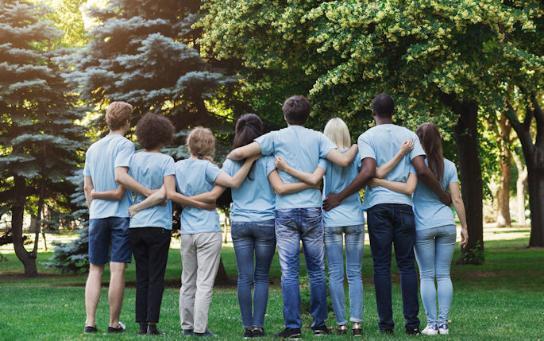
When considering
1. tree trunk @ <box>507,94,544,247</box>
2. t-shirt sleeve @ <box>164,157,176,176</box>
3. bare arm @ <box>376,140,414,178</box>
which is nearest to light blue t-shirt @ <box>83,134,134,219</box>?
t-shirt sleeve @ <box>164,157,176,176</box>

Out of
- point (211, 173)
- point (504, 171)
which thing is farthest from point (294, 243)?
point (504, 171)

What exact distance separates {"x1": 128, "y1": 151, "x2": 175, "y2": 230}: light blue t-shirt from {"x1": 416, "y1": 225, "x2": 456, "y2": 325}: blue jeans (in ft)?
8.02

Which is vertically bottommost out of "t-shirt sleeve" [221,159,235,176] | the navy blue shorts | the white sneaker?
the white sneaker

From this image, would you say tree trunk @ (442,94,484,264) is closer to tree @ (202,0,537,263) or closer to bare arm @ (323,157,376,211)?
tree @ (202,0,537,263)

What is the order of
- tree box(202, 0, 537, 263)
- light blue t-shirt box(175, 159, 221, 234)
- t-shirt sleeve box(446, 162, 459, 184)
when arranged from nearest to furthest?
light blue t-shirt box(175, 159, 221, 234)
t-shirt sleeve box(446, 162, 459, 184)
tree box(202, 0, 537, 263)

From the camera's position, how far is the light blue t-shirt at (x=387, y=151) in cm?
788

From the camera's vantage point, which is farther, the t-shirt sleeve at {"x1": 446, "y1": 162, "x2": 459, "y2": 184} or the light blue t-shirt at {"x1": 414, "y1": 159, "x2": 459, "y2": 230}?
the t-shirt sleeve at {"x1": 446, "y1": 162, "x2": 459, "y2": 184}

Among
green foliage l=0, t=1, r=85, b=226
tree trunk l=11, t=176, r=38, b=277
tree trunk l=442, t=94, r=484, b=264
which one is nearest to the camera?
green foliage l=0, t=1, r=85, b=226

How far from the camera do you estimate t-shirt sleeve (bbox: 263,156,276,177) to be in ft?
25.3

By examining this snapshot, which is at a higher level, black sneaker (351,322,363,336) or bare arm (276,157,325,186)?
bare arm (276,157,325,186)

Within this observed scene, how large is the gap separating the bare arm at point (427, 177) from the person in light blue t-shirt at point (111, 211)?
2739 millimetres

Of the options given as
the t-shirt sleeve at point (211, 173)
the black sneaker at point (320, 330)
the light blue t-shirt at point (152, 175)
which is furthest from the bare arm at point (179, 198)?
the black sneaker at point (320, 330)

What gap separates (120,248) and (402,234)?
268 centimetres

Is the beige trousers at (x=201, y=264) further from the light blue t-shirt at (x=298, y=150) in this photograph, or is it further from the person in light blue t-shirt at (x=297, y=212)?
the light blue t-shirt at (x=298, y=150)
